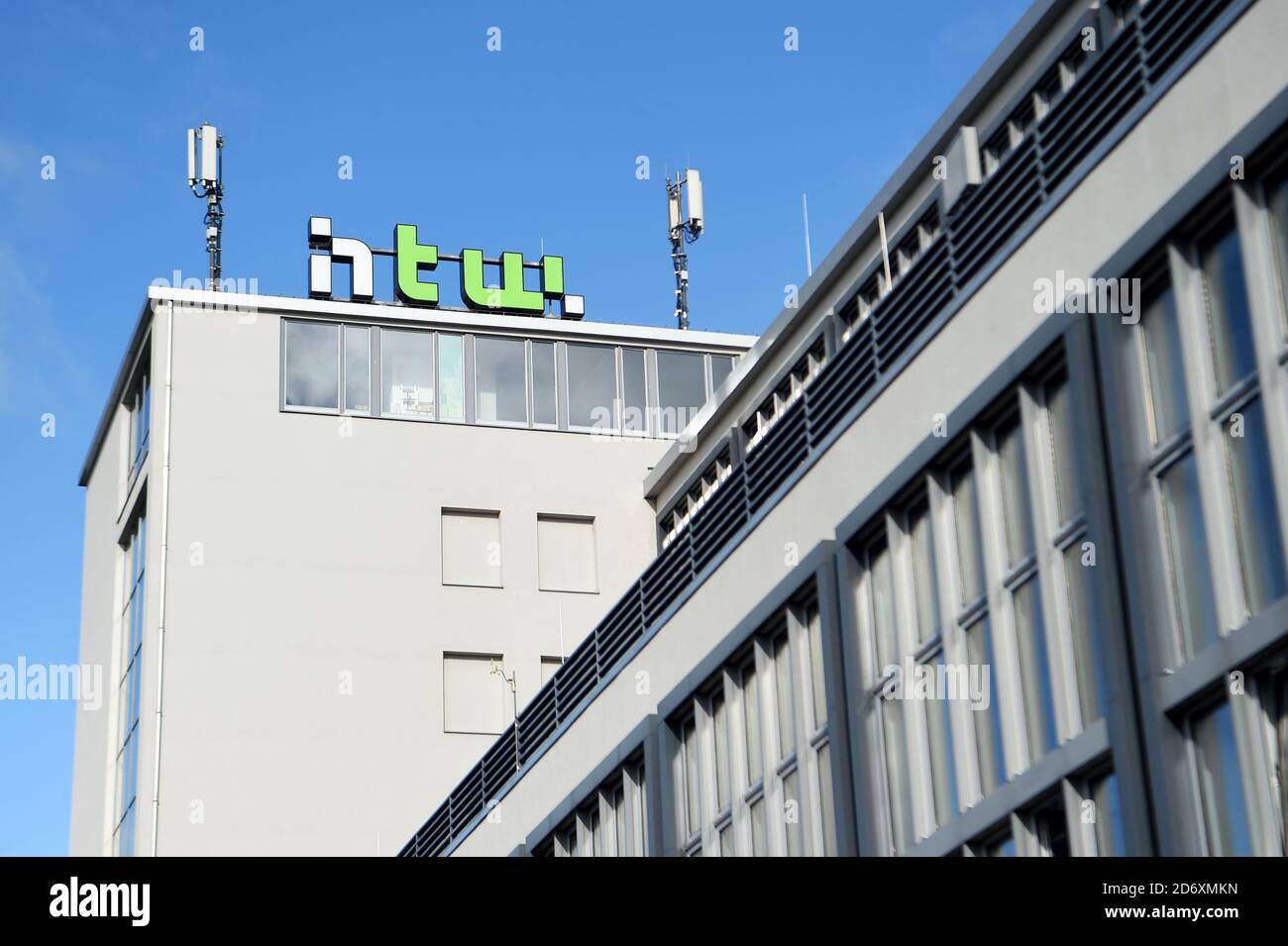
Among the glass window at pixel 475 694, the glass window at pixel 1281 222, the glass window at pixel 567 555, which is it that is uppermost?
the glass window at pixel 567 555

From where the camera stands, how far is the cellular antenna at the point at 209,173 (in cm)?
5383

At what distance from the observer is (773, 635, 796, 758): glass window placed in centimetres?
2459

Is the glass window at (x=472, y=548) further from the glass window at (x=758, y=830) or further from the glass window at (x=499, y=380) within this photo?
the glass window at (x=758, y=830)

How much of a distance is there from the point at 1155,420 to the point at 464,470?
34.4m

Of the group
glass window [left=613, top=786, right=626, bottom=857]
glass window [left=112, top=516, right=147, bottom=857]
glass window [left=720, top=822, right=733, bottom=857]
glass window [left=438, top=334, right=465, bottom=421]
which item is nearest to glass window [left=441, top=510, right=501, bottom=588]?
glass window [left=438, top=334, right=465, bottom=421]

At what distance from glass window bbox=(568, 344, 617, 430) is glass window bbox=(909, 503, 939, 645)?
101 ft

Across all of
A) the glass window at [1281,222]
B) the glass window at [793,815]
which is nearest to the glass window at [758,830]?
the glass window at [793,815]

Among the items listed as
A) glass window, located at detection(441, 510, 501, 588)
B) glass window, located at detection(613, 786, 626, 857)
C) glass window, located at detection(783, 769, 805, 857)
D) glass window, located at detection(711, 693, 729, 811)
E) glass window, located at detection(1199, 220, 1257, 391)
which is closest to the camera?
glass window, located at detection(1199, 220, 1257, 391)

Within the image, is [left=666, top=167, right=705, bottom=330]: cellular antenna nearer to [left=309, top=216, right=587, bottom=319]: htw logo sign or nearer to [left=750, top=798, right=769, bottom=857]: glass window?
[left=309, top=216, right=587, bottom=319]: htw logo sign

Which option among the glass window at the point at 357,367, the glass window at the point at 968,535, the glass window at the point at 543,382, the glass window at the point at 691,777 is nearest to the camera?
the glass window at the point at 968,535

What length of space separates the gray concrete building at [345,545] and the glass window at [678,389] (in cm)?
6

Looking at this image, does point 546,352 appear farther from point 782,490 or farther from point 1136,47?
point 1136,47

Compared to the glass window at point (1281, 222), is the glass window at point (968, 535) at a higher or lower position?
lower

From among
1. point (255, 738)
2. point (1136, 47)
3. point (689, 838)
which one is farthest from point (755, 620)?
point (255, 738)
